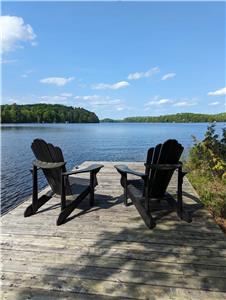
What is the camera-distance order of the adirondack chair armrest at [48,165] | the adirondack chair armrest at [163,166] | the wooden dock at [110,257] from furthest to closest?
1. the adirondack chair armrest at [48,165]
2. the adirondack chair armrest at [163,166]
3. the wooden dock at [110,257]

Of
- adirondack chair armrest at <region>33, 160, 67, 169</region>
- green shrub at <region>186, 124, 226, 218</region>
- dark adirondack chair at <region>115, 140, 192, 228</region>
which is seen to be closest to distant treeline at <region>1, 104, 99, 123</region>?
green shrub at <region>186, 124, 226, 218</region>

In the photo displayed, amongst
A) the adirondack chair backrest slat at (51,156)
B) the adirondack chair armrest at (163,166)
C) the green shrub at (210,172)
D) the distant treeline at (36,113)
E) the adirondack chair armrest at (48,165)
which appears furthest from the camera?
the distant treeline at (36,113)

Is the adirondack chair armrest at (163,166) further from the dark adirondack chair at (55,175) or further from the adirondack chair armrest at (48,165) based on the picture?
the adirondack chair armrest at (48,165)

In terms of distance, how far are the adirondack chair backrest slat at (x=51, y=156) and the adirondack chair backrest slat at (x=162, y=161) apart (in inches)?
43.4

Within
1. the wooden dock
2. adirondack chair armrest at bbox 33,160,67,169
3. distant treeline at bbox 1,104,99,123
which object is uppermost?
distant treeline at bbox 1,104,99,123

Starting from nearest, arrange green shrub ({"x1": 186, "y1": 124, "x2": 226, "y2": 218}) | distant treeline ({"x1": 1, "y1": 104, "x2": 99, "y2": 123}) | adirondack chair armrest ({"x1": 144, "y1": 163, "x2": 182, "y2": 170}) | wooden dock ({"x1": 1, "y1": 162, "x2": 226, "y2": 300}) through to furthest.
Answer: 1. wooden dock ({"x1": 1, "y1": 162, "x2": 226, "y2": 300})
2. adirondack chair armrest ({"x1": 144, "y1": 163, "x2": 182, "y2": 170})
3. green shrub ({"x1": 186, "y1": 124, "x2": 226, "y2": 218})
4. distant treeline ({"x1": 1, "y1": 104, "x2": 99, "y2": 123})

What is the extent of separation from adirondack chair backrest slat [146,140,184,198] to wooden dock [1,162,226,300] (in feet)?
1.17

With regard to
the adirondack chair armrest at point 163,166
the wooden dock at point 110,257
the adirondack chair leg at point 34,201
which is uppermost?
the adirondack chair armrest at point 163,166

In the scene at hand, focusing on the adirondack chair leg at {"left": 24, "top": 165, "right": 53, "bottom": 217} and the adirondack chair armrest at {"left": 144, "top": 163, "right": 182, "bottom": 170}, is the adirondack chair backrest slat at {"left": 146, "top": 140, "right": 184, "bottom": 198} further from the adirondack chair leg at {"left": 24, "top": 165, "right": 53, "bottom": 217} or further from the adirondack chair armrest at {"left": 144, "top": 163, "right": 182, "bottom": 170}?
the adirondack chair leg at {"left": 24, "top": 165, "right": 53, "bottom": 217}

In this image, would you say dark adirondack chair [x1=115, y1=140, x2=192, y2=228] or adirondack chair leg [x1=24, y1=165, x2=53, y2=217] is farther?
adirondack chair leg [x1=24, y1=165, x2=53, y2=217]

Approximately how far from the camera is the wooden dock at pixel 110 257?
1782mm

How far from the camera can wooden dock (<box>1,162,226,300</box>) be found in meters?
1.78

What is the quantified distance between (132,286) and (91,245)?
2.36 feet

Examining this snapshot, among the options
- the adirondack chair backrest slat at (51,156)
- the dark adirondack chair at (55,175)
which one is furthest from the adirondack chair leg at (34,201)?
the adirondack chair backrest slat at (51,156)
